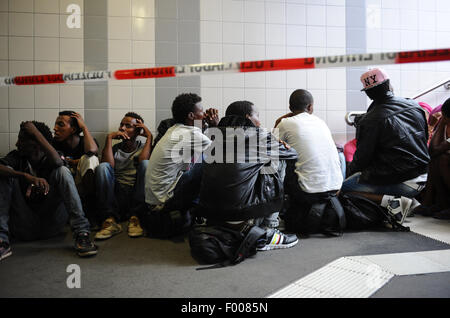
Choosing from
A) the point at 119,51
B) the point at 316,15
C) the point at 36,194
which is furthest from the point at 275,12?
the point at 36,194

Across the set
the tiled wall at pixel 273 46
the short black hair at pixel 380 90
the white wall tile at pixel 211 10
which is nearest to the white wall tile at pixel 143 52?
the tiled wall at pixel 273 46

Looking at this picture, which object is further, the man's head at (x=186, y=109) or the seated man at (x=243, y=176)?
the man's head at (x=186, y=109)

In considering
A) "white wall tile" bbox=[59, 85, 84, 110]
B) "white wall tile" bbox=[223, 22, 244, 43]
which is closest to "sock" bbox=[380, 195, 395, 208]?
"white wall tile" bbox=[223, 22, 244, 43]

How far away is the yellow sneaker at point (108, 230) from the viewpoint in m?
2.30

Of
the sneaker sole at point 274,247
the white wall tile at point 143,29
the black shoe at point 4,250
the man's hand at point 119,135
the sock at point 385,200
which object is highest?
the white wall tile at point 143,29

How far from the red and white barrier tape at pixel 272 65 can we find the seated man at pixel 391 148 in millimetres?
766

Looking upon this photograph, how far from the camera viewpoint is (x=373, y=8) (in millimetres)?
3834

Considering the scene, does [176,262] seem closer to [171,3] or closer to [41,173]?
[41,173]

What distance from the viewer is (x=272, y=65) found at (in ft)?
6.46

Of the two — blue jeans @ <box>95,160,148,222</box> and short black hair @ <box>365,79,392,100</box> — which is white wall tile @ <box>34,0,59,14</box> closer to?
blue jeans @ <box>95,160,148,222</box>

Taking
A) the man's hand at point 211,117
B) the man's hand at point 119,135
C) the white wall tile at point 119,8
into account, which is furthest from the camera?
the white wall tile at point 119,8

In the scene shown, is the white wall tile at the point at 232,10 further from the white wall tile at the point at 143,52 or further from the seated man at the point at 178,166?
the seated man at the point at 178,166

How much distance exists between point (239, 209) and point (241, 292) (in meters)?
0.54

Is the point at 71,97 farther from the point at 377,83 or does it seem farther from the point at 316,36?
the point at 377,83
